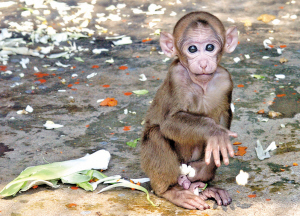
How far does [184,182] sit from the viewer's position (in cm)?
439

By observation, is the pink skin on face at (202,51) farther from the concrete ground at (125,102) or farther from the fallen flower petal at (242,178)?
the concrete ground at (125,102)

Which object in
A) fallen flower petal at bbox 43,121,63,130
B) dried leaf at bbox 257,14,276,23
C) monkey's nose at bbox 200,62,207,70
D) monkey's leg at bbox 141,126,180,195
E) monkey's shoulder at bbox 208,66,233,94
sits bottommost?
dried leaf at bbox 257,14,276,23

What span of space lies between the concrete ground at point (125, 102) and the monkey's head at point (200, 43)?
4.25ft

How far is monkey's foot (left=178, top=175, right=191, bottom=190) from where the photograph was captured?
4.36 m

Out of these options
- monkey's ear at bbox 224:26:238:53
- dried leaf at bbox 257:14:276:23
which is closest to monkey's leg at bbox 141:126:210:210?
monkey's ear at bbox 224:26:238:53

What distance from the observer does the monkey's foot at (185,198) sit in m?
4.14

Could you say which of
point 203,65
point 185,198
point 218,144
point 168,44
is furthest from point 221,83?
point 185,198

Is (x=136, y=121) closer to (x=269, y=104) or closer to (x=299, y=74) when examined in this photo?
(x=269, y=104)

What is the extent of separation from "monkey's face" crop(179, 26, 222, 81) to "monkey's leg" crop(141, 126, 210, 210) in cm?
70

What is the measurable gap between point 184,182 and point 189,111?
2.40 ft

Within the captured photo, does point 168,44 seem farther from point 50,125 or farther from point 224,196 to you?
point 50,125

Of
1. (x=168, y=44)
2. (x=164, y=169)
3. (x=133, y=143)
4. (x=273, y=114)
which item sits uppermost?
(x=168, y=44)

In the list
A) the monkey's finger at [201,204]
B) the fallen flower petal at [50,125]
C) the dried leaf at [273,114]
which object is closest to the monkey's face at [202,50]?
the monkey's finger at [201,204]

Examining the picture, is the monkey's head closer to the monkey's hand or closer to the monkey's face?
the monkey's face
